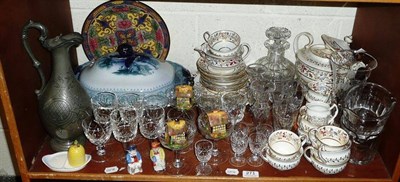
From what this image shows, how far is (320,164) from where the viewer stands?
1177 millimetres

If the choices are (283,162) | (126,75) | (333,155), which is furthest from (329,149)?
(126,75)

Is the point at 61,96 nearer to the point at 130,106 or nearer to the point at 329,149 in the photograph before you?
the point at 130,106

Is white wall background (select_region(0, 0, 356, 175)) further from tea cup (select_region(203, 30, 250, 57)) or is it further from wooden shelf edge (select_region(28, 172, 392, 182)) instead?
wooden shelf edge (select_region(28, 172, 392, 182))

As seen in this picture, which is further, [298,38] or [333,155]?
[298,38]

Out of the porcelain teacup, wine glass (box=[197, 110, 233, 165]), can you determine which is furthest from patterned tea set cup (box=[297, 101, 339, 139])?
wine glass (box=[197, 110, 233, 165])

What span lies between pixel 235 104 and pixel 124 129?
1.12 feet

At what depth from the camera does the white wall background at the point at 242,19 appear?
4.64 ft

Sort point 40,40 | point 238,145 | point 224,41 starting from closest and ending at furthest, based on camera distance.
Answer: point 40,40
point 238,145
point 224,41

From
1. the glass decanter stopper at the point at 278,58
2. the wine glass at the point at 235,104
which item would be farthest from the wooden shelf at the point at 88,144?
the glass decanter stopper at the point at 278,58

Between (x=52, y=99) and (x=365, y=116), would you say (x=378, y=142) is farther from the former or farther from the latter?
(x=52, y=99)

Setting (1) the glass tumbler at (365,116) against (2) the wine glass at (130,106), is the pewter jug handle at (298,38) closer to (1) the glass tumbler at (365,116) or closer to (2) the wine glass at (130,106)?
(1) the glass tumbler at (365,116)

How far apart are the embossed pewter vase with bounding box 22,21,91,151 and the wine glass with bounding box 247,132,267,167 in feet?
1.57

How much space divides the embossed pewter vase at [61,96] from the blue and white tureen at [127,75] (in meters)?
0.08

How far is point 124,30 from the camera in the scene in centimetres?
145
